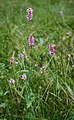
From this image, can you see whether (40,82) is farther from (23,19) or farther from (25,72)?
(23,19)

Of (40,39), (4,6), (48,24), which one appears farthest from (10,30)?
(4,6)

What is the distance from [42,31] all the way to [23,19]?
247 millimetres

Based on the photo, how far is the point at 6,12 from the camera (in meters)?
2.92

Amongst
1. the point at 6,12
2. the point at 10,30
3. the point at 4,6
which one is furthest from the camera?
the point at 4,6

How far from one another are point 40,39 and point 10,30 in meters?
0.25

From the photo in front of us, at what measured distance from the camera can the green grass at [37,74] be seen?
149 cm

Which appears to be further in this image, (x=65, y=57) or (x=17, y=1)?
(x=17, y=1)

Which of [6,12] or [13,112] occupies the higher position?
[6,12]

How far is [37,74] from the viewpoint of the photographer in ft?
5.31

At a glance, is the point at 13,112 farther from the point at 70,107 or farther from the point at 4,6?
the point at 4,6

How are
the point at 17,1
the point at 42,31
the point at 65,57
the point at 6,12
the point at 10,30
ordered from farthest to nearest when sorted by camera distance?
the point at 17,1, the point at 6,12, the point at 42,31, the point at 10,30, the point at 65,57

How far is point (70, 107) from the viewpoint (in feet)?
4.96

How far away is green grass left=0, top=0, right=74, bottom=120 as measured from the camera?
1.49m

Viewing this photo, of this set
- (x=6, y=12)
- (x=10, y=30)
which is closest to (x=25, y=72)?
(x=10, y=30)
